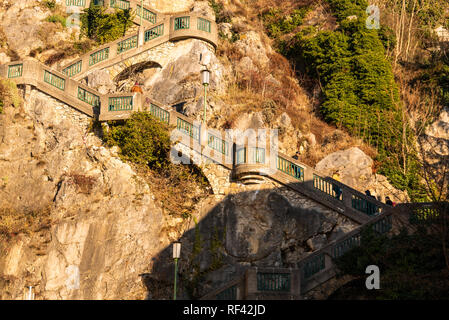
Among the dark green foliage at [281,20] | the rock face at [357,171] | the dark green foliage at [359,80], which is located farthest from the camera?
the dark green foliage at [281,20]

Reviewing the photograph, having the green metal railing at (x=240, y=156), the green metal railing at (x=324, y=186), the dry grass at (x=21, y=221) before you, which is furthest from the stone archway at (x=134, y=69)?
the green metal railing at (x=324, y=186)

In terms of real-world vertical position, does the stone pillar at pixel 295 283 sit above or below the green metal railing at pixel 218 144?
below

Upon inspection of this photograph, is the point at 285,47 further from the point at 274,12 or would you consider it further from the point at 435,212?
the point at 435,212

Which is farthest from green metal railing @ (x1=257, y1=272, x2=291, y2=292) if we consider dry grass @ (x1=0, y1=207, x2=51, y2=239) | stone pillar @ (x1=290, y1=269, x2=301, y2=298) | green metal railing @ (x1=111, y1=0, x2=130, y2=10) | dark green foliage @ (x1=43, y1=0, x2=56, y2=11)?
dark green foliage @ (x1=43, y1=0, x2=56, y2=11)

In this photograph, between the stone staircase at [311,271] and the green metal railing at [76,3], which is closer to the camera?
the stone staircase at [311,271]

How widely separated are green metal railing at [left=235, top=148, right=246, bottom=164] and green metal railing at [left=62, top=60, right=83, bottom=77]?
1017cm

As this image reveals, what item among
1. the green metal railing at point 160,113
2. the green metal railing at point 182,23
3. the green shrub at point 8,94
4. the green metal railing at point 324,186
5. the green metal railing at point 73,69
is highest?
the green metal railing at point 182,23

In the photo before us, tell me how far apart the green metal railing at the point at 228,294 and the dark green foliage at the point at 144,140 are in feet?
20.7

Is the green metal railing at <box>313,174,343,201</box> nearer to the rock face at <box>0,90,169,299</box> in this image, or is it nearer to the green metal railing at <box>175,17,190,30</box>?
the rock face at <box>0,90,169,299</box>

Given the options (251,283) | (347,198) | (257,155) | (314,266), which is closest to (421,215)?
(347,198)

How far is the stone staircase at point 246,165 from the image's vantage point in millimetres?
20109

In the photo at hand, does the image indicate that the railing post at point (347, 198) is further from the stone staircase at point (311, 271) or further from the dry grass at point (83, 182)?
the dry grass at point (83, 182)

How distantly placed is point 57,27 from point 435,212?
71.9 ft

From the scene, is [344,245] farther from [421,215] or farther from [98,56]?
Result: [98,56]
